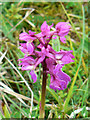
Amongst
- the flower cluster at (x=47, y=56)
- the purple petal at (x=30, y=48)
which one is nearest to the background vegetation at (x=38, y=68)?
the flower cluster at (x=47, y=56)

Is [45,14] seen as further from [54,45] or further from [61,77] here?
[61,77]

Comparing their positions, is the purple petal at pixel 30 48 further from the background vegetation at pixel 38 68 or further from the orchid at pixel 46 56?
the background vegetation at pixel 38 68

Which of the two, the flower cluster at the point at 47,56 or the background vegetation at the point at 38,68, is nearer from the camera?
the flower cluster at the point at 47,56

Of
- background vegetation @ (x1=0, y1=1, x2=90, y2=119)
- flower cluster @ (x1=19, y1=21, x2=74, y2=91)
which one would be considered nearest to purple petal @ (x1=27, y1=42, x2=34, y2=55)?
flower cluster @ (x1=19, y1=21, x2=74, y2=91)

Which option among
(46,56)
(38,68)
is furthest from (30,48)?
(38,68)

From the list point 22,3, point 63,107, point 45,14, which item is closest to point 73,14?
point 45,14

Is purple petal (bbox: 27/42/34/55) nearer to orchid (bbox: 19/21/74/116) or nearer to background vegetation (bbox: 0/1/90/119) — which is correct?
orchid (bbox: 19/21/74/116)

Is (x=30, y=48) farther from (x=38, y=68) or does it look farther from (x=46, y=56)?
(x=38, y=68)

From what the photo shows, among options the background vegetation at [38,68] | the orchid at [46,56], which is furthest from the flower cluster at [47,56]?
the background vegetation at [38,68]
